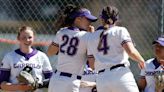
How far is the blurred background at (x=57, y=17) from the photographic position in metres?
8.13

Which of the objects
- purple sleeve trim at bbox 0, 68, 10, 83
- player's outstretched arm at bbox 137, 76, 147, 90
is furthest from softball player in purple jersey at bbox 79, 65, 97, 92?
purple sleeve trim at bbox 0, 68, 10, 83

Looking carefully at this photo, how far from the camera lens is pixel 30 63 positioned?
19.9ft

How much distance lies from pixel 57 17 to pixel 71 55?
2.54 metres

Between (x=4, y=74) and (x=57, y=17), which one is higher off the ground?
(x=57, y=17)

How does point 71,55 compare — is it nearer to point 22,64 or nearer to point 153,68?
point 22,64

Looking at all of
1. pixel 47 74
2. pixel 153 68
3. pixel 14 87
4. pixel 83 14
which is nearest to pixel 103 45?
pixel 83 14

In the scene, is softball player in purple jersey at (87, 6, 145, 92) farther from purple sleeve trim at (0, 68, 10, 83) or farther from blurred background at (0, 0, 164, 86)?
blurred background at (0, 0, 164, 86)

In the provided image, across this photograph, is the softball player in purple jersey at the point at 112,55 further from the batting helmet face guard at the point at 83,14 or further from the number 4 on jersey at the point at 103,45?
the batting helmet face guard at the point at 83,14

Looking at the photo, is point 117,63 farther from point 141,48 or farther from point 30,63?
point 141,48

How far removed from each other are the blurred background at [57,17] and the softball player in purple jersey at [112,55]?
79.5 inches

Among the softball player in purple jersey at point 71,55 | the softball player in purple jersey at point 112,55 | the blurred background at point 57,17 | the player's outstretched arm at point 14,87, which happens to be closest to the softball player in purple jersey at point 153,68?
the softball player in purple jersey at point 112,55

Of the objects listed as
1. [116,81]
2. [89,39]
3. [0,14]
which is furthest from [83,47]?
[0,14]

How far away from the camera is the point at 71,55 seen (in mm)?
5891

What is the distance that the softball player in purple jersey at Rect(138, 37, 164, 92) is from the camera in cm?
598
